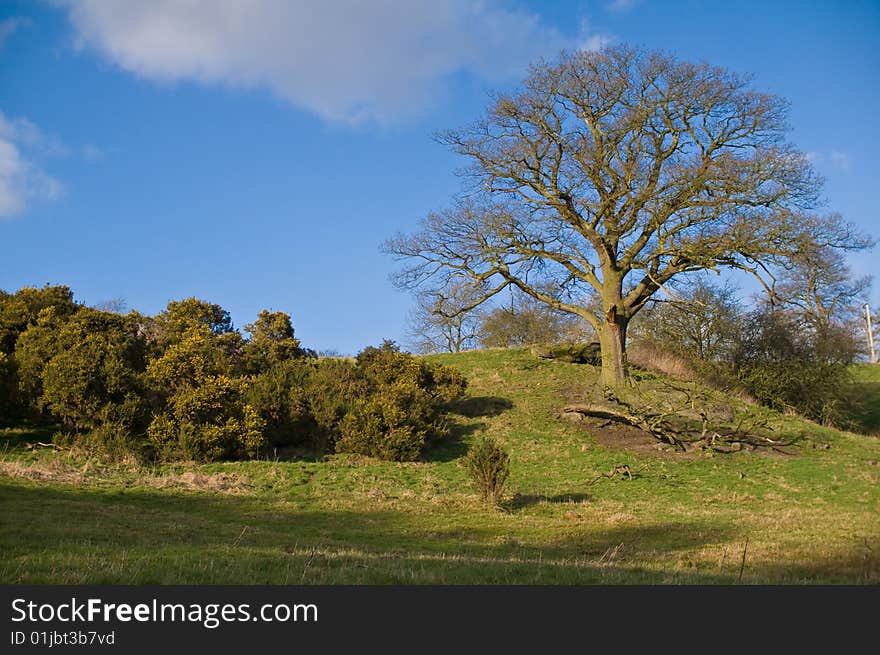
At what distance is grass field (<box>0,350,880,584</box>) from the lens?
7371mm

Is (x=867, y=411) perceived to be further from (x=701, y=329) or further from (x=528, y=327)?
(x=528, y=327)

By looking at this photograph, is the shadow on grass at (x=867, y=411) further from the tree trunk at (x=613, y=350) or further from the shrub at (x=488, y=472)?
the shrub at (x=488, y=472)

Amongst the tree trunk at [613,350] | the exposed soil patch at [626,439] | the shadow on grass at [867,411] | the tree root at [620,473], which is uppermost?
the tree trunk at [613,350]

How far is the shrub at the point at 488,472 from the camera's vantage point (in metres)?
15.4

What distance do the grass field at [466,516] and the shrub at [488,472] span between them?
0.44 metres

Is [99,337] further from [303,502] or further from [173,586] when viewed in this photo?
[173,586]

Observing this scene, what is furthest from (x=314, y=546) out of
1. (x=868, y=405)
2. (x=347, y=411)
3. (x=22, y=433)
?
(x=868, y=405)

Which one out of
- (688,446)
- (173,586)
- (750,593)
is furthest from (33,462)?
(688,446)

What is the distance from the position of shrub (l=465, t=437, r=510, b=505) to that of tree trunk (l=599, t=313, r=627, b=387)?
35.2 feet

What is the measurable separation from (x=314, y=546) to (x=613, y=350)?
17.6 m

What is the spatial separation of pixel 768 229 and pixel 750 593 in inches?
758

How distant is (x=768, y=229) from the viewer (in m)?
→ 22.4

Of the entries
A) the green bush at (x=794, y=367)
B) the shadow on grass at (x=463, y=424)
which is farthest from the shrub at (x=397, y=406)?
the green bush at (x=794, y=367)

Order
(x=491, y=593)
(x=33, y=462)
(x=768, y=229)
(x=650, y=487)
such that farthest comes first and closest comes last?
(x=768, y=229), (x=650, y=487), (x=33, y=462), (x=491, y=593)
